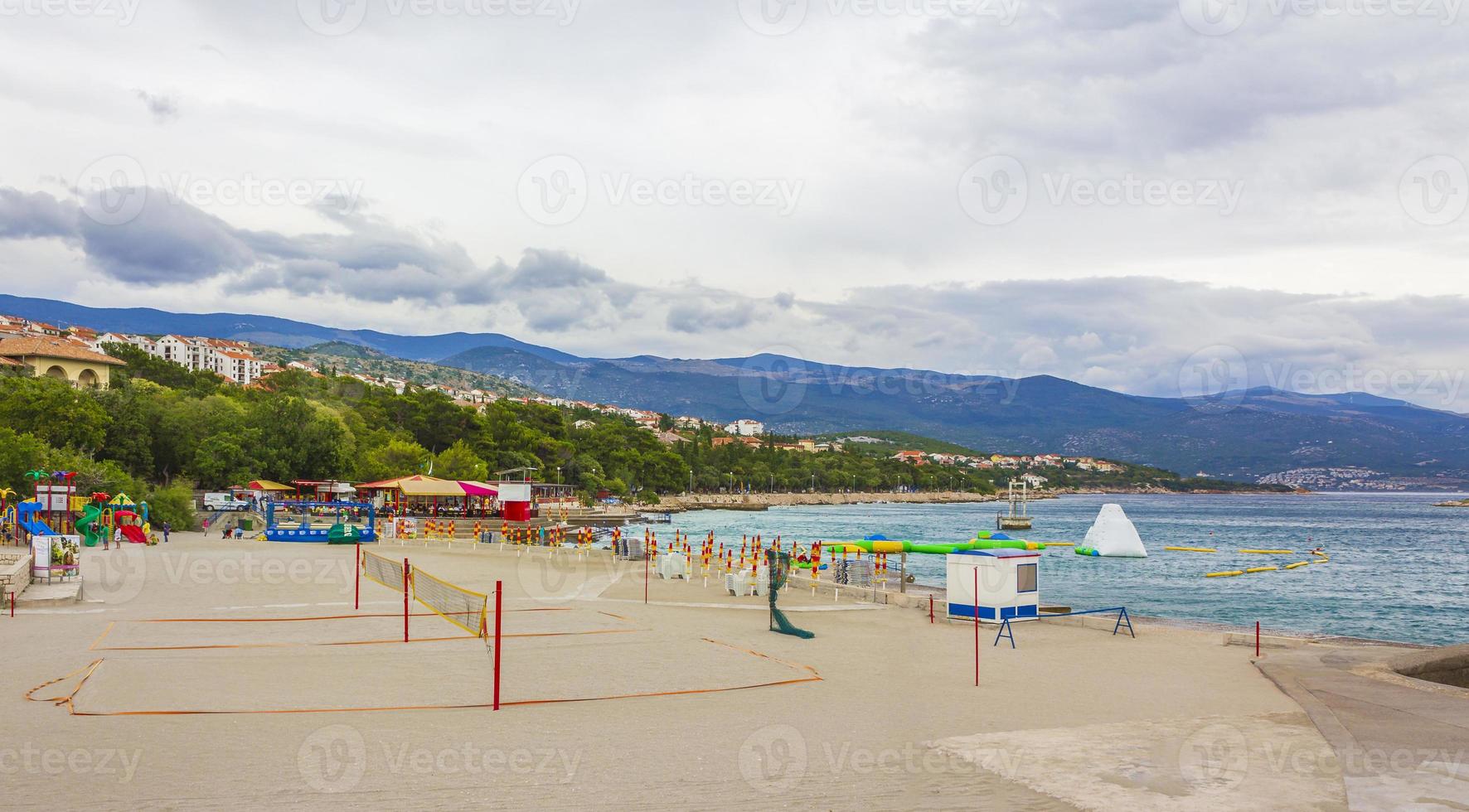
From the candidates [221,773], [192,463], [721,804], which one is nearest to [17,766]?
[221,773]

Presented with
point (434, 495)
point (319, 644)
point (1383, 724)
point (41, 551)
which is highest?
point (41, 551)

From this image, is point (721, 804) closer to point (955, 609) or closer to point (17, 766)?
point (17, 766)

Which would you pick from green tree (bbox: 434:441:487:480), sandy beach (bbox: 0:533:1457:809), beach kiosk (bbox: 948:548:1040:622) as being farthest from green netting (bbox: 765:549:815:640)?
green tree (bbox: 434:441:487:480)

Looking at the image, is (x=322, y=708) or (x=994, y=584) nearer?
(x=322, y=708)

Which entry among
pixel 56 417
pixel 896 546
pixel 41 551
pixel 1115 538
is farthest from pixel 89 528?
pixel 1115 538

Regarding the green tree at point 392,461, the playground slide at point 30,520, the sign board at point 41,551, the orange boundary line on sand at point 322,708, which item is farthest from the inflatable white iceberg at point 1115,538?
the sign board at point 41,551

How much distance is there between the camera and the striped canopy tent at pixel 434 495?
2084 inches

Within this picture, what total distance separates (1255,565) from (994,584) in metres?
47.2

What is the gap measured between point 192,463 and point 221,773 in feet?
204

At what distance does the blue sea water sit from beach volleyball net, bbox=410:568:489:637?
21.1 m

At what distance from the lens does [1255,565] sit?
5903 centimetres

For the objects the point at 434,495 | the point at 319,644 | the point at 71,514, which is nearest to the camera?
the point at 319,644

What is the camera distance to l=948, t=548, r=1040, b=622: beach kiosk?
19938 mm

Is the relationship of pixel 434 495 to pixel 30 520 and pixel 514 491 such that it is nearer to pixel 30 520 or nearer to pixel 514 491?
pixel 514 491
